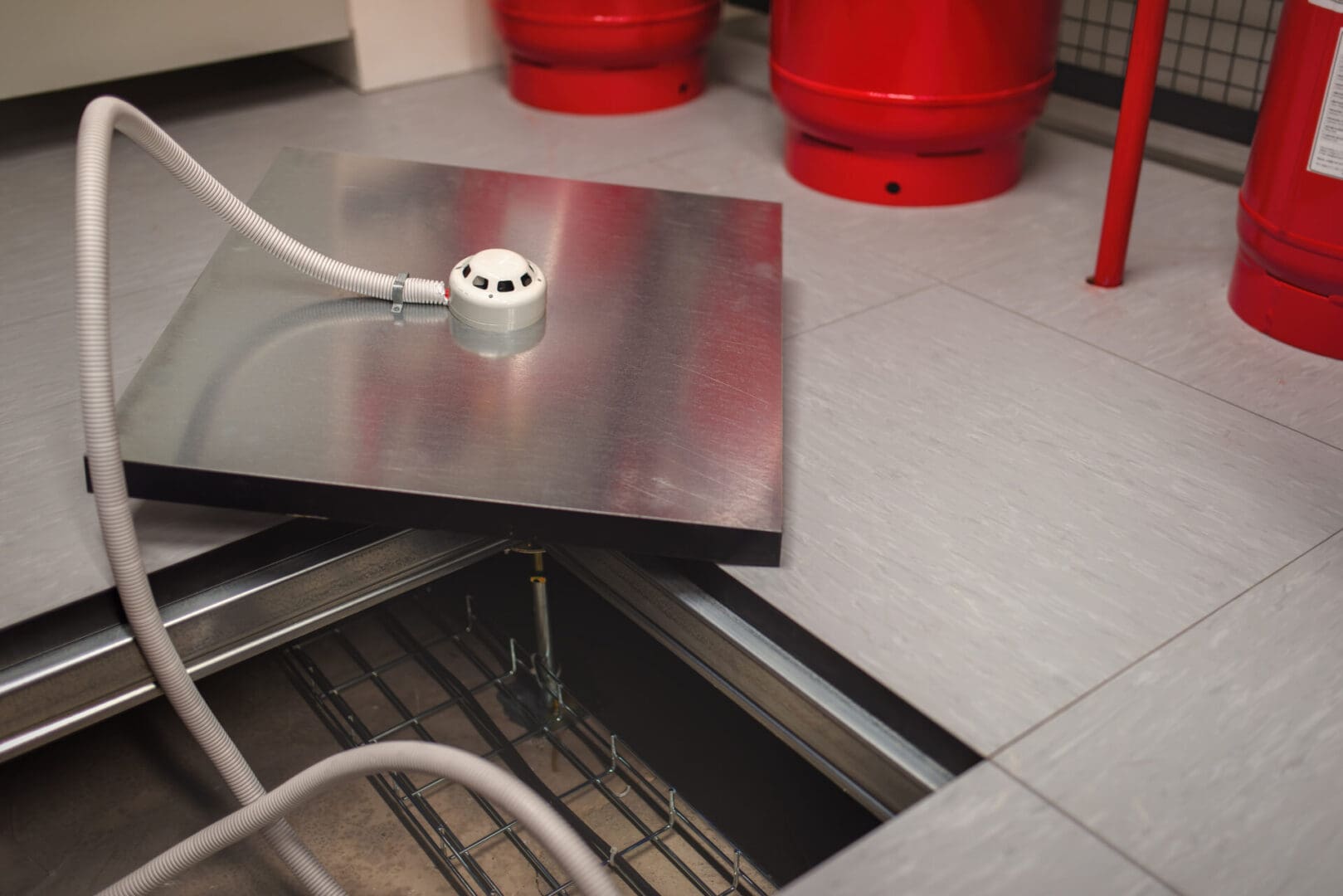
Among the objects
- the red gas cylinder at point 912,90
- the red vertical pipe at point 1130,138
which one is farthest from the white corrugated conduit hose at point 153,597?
the red vertical pipe at point 1130,138

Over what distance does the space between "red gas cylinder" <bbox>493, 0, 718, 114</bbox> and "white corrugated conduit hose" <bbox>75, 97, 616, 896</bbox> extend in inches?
38.1

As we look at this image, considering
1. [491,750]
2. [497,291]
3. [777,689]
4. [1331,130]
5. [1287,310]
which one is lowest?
[491,750]

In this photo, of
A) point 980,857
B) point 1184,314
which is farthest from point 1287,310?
point 980,857

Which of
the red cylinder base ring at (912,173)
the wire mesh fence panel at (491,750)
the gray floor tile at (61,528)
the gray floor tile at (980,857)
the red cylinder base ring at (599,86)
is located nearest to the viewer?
the gray floor tile at (980,857)

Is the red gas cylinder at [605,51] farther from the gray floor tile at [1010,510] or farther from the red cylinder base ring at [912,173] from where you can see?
the gray floor tile at [1010,510]

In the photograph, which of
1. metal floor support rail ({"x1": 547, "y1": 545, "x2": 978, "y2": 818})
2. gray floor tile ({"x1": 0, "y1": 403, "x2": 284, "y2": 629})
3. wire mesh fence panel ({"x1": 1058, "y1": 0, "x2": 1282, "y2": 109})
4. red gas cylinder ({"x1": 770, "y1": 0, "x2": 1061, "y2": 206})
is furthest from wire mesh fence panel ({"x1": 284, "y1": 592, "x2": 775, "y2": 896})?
wire mesh fence panel ({"x1": 1058, "y1": 0, "x2": 1282, "y2": 109})

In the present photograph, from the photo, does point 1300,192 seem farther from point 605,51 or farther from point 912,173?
point 605,51

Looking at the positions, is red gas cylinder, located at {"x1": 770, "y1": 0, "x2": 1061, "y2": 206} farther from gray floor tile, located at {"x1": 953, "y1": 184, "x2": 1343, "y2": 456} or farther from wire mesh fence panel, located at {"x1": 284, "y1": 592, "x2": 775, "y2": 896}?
wire mesh fence panel, located at {"x1": 284, "y1": 592, "x2": 775, "y2": 896}

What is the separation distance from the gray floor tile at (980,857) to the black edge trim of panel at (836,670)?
6 centimetres

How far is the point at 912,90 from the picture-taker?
1.62 m

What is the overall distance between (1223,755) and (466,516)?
1.89 ft

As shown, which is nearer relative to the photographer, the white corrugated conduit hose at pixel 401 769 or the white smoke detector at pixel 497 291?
the white corrugated conduit hose at pixel 401 769

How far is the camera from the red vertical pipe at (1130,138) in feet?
4.40

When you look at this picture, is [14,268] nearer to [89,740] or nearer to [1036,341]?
[89,740]
